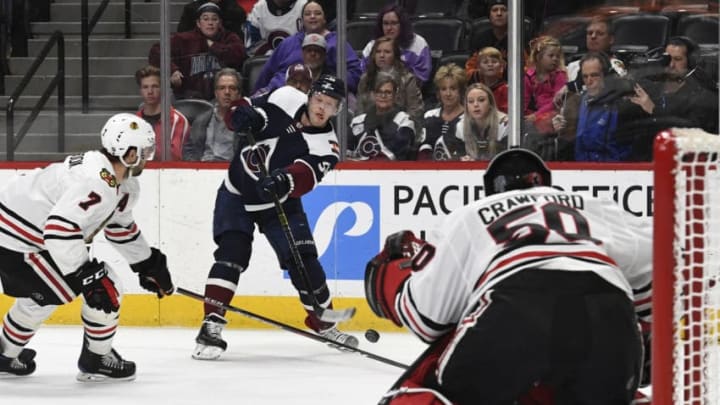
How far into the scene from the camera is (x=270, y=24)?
21.9ft

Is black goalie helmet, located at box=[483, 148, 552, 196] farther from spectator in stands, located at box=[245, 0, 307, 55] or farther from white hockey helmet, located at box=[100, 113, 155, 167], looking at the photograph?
spectator in stands, located at box=[245, 0, 307, 55]

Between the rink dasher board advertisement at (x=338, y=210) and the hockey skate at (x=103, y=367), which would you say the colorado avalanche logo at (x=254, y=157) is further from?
the hockey skate at (x=103, y=367)

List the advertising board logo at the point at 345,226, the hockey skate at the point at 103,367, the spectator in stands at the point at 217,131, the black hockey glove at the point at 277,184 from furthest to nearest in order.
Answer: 1. the spectator in stands at the point at 217,131
2. the advertising board logo at the point at 345,226
3. the black hockey glove at the point at 277,184
4. the hockey skate at the point at 103,367

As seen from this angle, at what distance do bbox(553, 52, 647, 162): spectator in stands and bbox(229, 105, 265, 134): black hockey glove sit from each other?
1416 mm

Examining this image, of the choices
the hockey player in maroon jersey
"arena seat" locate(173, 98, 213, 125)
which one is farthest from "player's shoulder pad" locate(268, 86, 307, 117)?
"arena seat" locate(173, 98, 213, 125)

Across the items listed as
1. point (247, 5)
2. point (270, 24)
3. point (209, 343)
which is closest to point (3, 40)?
point (247, 5)

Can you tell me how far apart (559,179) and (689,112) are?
0.63m

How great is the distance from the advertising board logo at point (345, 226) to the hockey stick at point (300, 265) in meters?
0.49

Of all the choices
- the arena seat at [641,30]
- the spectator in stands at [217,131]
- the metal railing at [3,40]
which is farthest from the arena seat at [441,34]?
the metal railing at [3,40]

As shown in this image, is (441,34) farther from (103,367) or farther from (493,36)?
(103,367)

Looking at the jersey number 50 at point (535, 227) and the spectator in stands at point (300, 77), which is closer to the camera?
the jersey number 50 at point (535, 227)

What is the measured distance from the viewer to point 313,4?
260 inches

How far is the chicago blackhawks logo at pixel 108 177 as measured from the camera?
4879mm

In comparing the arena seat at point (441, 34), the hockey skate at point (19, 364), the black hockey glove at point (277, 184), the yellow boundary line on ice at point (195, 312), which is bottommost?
the yellow boundary line on ice at point (195, 312)
